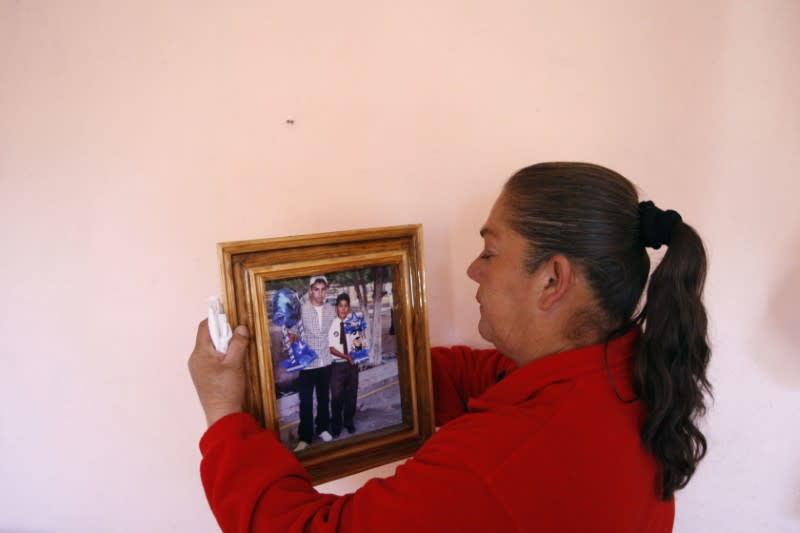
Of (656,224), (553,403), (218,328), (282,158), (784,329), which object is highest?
(282,158)

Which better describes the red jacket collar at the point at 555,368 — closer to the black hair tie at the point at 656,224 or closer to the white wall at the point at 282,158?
the black hair tie at the point at 656,224

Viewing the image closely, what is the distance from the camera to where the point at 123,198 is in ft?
2.90

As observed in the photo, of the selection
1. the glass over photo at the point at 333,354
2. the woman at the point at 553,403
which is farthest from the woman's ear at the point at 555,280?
the glass over photo at the point at 333,354

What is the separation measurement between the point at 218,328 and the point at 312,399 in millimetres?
219

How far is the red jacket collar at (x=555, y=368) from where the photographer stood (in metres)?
0.73

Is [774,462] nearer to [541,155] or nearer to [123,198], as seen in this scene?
[541,155]

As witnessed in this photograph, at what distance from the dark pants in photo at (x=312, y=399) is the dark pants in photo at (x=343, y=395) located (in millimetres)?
12

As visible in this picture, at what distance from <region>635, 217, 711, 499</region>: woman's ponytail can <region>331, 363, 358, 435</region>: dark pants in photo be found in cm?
49

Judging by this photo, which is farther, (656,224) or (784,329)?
(784,329)

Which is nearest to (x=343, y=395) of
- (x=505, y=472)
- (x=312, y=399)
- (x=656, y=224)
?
(x=312, y=399)

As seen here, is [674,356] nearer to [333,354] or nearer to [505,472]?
[505,472]

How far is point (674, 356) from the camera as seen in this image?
0.73 m

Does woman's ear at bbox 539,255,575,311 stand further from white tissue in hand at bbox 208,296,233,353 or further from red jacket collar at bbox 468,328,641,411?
white tissue in hand at bbox 208,296,233,353

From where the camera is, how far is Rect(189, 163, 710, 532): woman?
62 cm
